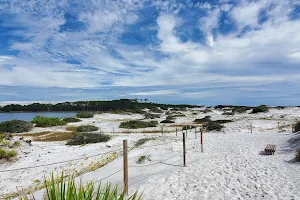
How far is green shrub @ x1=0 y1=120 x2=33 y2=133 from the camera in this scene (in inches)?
1092

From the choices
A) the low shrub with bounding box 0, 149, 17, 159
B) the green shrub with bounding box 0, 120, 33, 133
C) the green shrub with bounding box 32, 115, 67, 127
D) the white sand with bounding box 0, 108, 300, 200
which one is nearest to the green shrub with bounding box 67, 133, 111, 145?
the white sand with bounding box 0, 108, 300, 200

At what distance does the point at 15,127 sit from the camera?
2838 centimetres

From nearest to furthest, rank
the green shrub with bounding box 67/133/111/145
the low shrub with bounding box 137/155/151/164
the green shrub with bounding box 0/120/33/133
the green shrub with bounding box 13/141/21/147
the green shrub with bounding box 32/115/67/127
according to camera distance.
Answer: the low shrub with bounding box 137/155/151/164
the green shrub with bounding box 13/141/21/147
the green shrub with bounding box 67/133/111/145
the green shrub with bounding box 0/120/33/133
the green shrub with bounding box 32/115/67/127

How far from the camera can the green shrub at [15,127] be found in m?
27.7

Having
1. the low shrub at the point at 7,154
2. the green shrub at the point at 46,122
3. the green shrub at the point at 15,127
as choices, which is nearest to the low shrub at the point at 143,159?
the low shrub at the point at 7,154

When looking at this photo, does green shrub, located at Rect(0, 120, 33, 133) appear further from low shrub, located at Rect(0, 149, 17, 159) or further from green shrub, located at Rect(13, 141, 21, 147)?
low shrub, located at Rect(0, 149, 17, 159)

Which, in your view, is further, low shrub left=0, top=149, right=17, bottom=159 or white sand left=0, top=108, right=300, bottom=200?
low shrub left=0, top=149, right=17, bottom=159

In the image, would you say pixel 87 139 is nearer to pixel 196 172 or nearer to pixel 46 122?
pixel 196 172

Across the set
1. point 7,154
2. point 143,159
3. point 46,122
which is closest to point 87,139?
point 7,154

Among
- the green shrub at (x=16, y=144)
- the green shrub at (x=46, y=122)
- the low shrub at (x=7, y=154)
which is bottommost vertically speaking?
the low shrub at (x=7, y=154)

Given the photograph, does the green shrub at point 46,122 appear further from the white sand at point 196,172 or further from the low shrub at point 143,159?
the low shrub at point 143,159

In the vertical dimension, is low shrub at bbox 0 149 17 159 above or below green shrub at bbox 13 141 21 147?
below

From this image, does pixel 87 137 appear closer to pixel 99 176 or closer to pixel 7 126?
pixel 99 176

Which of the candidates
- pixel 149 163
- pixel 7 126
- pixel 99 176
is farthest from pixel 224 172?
pixel 7 126
